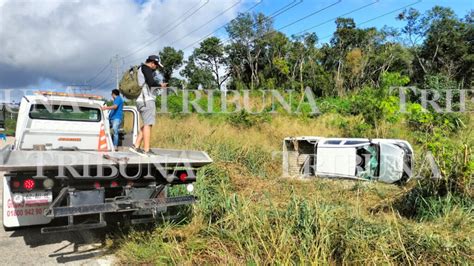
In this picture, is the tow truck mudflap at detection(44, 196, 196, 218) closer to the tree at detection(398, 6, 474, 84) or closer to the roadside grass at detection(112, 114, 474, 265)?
the roadside grass at detection(112, 114, 474, 265)

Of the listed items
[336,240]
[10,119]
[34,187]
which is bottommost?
[336,240]

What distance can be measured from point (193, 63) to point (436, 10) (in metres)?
32.7

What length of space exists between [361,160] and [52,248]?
7.02 m

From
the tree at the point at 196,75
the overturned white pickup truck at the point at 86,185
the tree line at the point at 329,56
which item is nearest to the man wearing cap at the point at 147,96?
the overturned white pickup truck at the point at 86,185

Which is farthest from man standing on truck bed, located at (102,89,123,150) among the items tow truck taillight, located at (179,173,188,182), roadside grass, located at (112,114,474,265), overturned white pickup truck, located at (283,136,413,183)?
overturned white pickup truck, located at (283,136,413,183)

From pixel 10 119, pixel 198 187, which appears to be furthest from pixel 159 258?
pixel 10 119

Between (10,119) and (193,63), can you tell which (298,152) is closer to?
(10,119)

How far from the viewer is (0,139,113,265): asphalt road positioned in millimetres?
4215

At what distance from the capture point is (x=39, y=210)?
4.51 metres

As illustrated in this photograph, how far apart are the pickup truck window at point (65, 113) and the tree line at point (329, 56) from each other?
3197 centimetres

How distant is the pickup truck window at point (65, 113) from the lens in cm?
627

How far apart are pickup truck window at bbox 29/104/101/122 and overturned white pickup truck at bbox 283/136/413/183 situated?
5147 mm

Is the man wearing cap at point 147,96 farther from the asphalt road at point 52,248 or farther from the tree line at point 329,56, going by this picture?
the tree line at point 329,56

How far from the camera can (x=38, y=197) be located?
3.99 metres
